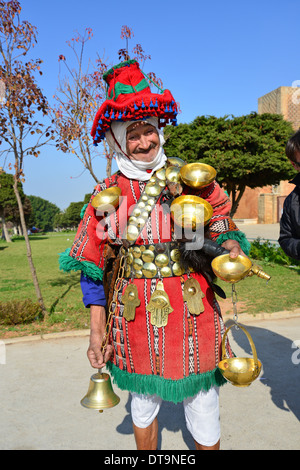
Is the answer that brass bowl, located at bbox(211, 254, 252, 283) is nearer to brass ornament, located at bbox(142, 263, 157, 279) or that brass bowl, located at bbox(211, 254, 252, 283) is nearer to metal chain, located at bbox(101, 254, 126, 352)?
brass ornament, located at bbox(142, 263, 157, 279)

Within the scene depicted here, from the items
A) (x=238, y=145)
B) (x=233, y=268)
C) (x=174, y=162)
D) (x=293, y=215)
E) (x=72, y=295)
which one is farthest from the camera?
(x=238, y=145)

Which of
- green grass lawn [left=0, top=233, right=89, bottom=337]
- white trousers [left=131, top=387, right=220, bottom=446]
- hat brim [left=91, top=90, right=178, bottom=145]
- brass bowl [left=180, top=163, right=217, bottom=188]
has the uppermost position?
hat brim [left=91, top=90, right=178, bottom=145]

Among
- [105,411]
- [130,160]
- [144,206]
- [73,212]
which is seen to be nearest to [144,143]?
[130,160]

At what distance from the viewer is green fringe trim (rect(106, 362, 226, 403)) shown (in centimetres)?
187

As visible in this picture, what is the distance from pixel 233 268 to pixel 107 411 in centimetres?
237

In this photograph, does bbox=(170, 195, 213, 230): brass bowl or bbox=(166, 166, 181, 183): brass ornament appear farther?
bbox=(166, 166, 181, 183): brass ornament

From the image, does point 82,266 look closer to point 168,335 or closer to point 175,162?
point 168,335

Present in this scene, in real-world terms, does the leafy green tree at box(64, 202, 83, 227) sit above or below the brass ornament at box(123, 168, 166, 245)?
above

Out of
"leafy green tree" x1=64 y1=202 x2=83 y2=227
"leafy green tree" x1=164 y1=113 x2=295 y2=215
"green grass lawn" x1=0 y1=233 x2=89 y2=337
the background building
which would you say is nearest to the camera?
"green grass lawn" x1=0 y1=233 x2=89 y2=337

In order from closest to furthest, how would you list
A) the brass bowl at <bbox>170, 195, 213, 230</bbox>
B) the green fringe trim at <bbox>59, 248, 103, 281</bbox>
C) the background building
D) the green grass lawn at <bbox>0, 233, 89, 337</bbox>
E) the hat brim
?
the brass bowl at <bbox>170, 195, 213, 230</bbox>
the hat brim
the green fringe trim at <bbox>59, 248, 103, 281</bbox>
the green grass lawn at <bbox>0, 233, 89, 337</bbox>
the background building

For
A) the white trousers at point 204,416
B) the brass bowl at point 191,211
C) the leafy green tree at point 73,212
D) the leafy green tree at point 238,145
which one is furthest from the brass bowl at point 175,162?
the leafy green tree at point 73,212

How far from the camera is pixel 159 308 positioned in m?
1.91

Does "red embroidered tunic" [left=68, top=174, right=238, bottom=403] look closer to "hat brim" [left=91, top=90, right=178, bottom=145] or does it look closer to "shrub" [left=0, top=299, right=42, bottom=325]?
"hat brim" [left=91, top=90, right=178, bottom=145]

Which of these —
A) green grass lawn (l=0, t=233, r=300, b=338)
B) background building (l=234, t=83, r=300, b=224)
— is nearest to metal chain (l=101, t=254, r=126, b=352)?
green grass lawn (l=0, t=233, r=300, b=338)
